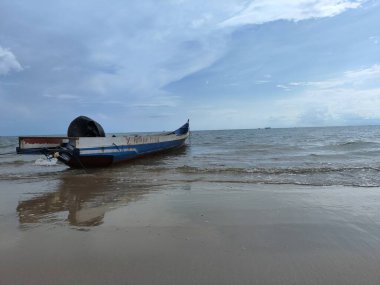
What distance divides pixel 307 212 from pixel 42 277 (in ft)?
13.2

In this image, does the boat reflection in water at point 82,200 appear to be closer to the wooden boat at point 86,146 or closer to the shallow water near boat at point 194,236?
the shallow water near boat at point 194,236

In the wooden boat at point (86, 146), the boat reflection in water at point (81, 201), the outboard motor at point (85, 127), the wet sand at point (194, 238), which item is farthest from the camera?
the outboard motor at point (85, 127)

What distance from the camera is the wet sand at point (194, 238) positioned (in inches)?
122

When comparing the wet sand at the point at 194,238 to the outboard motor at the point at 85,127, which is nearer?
the wet sand at the point at 194,238

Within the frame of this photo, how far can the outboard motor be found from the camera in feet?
47.3

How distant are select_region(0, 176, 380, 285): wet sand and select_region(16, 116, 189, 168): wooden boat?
516 centimetres

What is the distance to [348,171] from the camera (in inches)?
437

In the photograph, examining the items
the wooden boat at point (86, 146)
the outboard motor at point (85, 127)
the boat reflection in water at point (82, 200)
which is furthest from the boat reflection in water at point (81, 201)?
the outboard motor at point (85, 127)

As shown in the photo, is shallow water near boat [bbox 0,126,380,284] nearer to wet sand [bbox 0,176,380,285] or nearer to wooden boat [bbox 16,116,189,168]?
wet sand [bbox 0,176,380,285]

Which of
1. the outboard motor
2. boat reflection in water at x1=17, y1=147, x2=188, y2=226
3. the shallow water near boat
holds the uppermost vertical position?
the outboard motor

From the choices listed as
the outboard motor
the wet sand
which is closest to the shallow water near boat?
the wet sand

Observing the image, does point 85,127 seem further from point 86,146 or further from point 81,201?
point 81,201

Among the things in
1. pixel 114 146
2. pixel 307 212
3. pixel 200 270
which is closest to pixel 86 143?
pixel 114 146

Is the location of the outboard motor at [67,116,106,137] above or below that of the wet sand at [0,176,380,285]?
above
